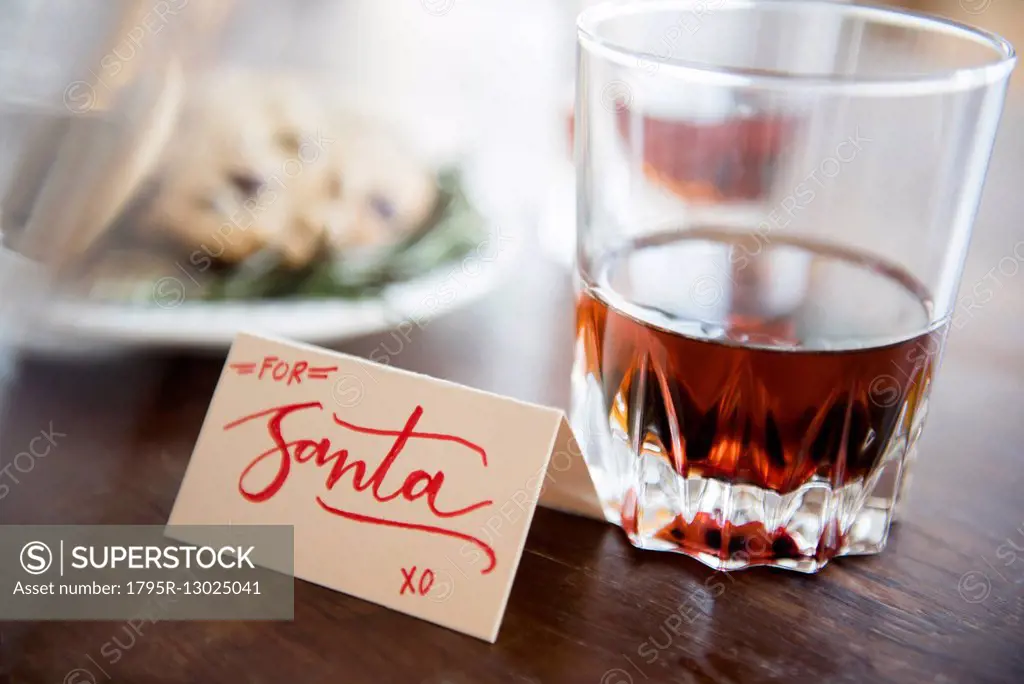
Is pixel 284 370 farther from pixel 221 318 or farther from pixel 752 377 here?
pixel 752 377

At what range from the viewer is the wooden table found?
39 cm

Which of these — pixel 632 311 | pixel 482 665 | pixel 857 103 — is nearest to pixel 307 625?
pixel 482 665

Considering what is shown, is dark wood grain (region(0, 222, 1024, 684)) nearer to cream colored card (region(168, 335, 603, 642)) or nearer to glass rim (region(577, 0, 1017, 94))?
cream colored card (region(168, 335, 603, 642))

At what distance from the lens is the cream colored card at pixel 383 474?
0.42 meters

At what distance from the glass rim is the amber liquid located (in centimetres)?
12

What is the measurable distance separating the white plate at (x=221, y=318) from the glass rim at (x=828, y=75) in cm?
23

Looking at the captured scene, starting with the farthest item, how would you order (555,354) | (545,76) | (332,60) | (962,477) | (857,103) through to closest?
1. (332,60)
2. (545,76)
3. (555,354)
4. (962,477)
5. (857,103)

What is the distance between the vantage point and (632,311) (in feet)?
1.51

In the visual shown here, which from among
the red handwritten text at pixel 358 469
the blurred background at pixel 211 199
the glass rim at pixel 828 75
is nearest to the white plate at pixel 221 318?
the blurred background at pixel 211 199

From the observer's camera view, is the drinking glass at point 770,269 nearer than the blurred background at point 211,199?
Yes

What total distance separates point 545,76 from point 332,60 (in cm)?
40

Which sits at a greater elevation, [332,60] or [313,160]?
[313,160]

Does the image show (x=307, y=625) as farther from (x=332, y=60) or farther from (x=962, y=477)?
(x=332, y=60)

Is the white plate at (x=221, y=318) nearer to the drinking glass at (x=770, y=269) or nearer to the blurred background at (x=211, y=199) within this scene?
the blurred background at (x=211, y=199)
